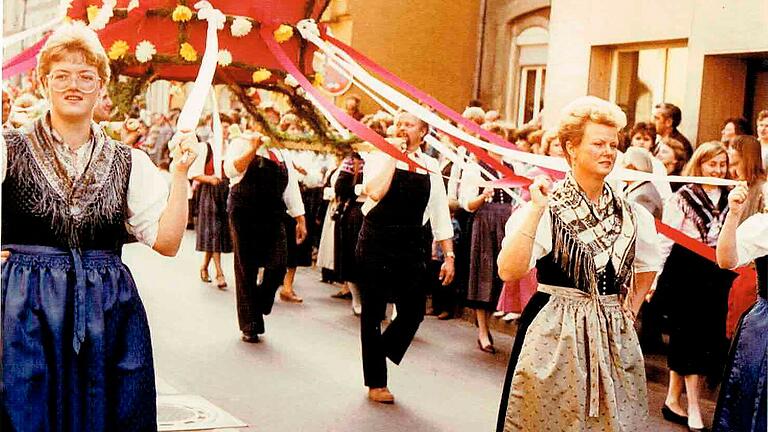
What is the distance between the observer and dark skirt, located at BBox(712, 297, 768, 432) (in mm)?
4430

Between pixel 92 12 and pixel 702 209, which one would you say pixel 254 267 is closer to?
pixel 702 209

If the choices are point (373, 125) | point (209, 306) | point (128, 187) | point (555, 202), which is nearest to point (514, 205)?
point (373, 125)

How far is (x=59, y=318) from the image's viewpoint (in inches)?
149

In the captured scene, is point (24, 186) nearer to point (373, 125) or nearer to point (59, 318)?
point (59, 318)

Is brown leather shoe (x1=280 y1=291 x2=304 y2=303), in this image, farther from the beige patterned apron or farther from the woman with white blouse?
the beige patterned apron

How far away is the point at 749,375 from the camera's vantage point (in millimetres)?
4488

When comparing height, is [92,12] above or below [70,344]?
above

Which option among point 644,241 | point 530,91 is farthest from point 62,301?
point 530,91

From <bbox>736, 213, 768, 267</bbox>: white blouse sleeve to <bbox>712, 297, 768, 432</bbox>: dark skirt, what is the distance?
0.18 m

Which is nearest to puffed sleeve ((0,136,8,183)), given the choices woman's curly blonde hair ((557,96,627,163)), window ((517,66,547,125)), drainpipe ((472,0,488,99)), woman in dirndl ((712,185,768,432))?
woman's curly blonde hair ((557,96,627,163))

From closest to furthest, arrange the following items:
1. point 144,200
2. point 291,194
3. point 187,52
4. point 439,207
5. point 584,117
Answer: point 144,200
point 584,117
point 187,52
point 439,207
point 291,194

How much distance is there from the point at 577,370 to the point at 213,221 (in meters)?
7.94

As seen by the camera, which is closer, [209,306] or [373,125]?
[373,125]

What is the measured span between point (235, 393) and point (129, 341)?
3.09 metres
